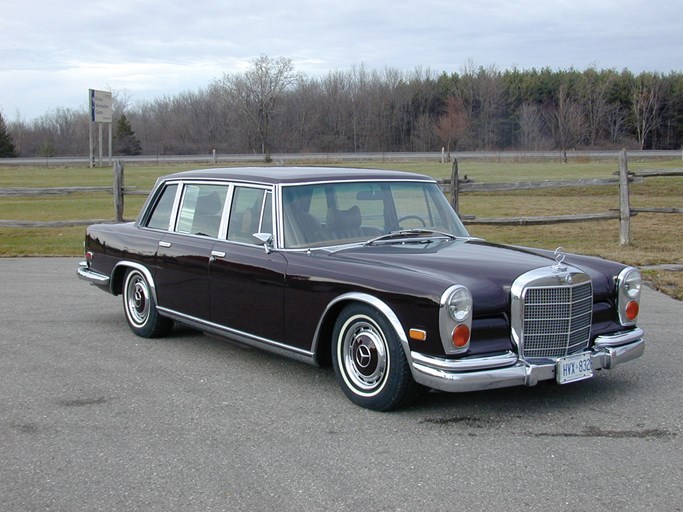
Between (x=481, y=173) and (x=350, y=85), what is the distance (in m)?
56.0

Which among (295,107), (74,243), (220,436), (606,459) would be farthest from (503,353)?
(295,107)

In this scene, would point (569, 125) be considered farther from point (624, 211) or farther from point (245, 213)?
point (245, 213)

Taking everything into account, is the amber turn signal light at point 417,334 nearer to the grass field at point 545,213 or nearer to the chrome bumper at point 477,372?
the chrome bumper at point 477,372

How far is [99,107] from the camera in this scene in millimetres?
63188

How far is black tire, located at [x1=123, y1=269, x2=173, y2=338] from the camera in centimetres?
739

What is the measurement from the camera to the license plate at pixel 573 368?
5.12 metres

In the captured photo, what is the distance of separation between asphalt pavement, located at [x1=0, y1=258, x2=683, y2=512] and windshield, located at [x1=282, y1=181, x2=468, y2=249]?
111cm

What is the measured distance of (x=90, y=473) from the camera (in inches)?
168

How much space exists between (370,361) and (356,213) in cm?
147

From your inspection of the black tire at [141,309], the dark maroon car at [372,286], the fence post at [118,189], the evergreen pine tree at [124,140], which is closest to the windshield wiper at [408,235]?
the dark maroon car at [372,286]

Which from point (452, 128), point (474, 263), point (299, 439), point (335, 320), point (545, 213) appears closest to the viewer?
point (299, 439)

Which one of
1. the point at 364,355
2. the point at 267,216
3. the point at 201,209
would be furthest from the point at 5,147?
the point at 364,355

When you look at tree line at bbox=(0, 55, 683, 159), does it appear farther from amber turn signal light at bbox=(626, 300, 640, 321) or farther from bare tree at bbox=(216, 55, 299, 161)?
amber turn signal light at bbox=(626, 300, 640, 321)

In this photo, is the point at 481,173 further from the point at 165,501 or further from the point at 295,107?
the point at 295,107
